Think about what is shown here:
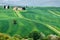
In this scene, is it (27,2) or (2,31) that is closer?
(2,31)

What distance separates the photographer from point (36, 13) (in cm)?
1500

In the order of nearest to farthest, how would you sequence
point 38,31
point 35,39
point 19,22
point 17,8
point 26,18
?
1. point 35,39
2. point 38,31
3. point 19,22
4. point 26,18
5. point 17,8

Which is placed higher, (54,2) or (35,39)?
(54,2)

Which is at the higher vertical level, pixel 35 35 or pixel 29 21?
pixel 29 21

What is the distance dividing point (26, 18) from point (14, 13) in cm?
97

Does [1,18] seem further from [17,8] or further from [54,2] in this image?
[54,2]

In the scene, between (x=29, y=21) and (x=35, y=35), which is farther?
(x=29, y=21)

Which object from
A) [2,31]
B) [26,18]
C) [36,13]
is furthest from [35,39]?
[36,13]

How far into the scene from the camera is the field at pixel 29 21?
11.8 meters

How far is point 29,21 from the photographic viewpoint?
13.1m

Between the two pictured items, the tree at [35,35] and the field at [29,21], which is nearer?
the tree at [35,35]

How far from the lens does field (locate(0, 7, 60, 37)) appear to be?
11.8m

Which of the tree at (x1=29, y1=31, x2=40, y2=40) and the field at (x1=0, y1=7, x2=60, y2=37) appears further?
the field at (x1=0, y1=7, x2=60, y2=37)

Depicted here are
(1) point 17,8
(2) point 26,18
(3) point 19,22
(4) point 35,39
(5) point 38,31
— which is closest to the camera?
(4) point 35,39
